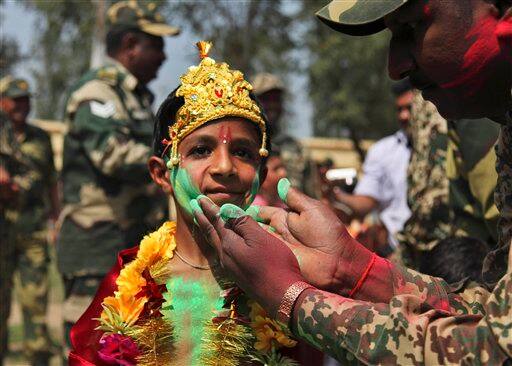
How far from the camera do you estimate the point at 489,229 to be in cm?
472

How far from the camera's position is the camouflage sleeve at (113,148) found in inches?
247

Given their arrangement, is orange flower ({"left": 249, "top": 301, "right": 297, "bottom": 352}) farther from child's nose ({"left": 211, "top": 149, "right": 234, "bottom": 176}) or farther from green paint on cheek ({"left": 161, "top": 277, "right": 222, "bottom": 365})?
child's nose ({"left": 211, "top": 149, "right": 234, "bottom": 176})

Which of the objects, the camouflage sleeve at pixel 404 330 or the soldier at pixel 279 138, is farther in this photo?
the soldier at pixel 279 138

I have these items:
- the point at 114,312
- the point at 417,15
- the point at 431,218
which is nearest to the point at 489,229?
the point at 431,218

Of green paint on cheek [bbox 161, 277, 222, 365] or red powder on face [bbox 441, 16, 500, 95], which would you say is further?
green paint on cheek [bbox 161, 277, 222, 365]

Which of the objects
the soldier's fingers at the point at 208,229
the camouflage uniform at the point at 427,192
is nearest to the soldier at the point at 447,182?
the camouflage uniform at the point at 427,192

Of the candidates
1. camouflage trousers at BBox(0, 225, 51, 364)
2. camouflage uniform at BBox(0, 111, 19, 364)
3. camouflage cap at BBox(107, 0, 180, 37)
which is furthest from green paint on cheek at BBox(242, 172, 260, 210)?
camouflage trousers at BBox(0, 225, 51, 364)

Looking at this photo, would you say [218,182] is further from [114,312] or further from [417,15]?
[417,15]

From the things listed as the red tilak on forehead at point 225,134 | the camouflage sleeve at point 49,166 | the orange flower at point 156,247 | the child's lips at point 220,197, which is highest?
the red tilak on forehead at point 225,134

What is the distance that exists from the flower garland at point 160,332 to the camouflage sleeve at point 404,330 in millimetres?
935

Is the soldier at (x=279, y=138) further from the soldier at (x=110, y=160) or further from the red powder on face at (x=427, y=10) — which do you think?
the red powder on face at (x=427, y=10)

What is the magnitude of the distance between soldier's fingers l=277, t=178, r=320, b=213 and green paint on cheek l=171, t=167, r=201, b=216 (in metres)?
0.70

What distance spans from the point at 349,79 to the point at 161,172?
2362 cm

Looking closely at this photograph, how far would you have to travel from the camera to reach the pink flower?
345 cm
